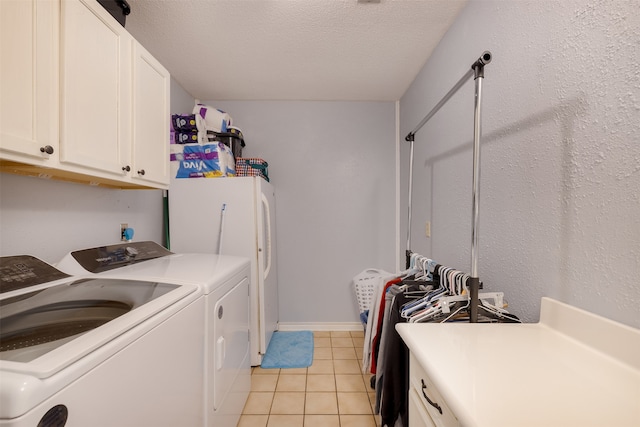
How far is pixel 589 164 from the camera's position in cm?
87

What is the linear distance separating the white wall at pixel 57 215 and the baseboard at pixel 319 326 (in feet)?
5.79

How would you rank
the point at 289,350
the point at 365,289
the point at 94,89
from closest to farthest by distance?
the point at 94,89
the point at 289,350
the point at 365,289

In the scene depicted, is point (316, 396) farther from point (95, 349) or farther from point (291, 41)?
point (291, 41)

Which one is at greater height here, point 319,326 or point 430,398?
point 430,398

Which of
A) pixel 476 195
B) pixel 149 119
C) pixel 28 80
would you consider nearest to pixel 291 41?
pixel 149 119

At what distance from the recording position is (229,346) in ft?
4.96

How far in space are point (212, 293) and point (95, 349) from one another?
63 centimetres

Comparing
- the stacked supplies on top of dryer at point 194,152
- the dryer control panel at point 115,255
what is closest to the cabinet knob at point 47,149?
the dryer control panel at point 115,255

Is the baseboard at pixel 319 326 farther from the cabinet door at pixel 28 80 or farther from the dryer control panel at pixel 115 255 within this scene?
the cabinet door at pixel 28 80

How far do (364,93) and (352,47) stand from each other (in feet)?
2.65

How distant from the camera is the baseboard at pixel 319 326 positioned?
9.93 feet

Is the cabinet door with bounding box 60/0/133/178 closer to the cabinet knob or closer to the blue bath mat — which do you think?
the cabinet knob

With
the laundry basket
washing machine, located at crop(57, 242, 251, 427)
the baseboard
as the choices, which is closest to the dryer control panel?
washing machine, located at crop(57, 242, 251, 427)

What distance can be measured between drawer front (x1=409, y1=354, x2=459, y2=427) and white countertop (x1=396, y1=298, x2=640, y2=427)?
0.31 ft
